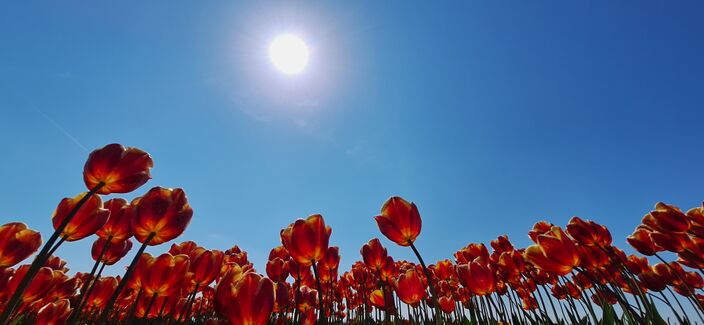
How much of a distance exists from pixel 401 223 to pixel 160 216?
2.38 metres

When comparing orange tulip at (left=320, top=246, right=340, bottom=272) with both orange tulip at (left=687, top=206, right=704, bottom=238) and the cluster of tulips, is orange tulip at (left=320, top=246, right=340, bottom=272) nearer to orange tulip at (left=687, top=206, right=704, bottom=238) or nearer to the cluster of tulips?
the cluster of tulips

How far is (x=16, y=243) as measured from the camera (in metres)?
2.87

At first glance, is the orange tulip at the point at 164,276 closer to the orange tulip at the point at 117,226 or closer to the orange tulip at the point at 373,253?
the orange tulip at the point at 117,226

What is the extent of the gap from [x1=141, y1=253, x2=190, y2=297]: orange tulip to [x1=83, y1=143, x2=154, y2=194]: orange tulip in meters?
0.75

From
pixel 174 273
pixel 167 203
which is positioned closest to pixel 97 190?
pixel 167 203

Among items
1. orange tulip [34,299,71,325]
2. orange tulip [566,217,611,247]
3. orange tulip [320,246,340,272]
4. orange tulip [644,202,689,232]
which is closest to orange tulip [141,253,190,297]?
orange tulip [34,299,71,325]

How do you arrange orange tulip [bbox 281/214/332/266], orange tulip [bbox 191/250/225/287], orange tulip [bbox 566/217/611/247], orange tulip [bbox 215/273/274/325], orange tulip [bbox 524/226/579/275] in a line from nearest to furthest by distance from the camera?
orange tulip [bbox 215/273/274/325] → orange tulip [bbox 281/214/332/266] → orange tulip [bbox 191/250/225/287] → orange tulip [bbox 524/226/579/275] → orange tulip [bbox 566/217/611/247]

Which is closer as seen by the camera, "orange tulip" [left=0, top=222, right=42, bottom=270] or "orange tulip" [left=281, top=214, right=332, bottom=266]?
"orange tulip" [left=0, top=222, right=42, bottom=270]

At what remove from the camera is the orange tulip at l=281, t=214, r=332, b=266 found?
318 centimetres

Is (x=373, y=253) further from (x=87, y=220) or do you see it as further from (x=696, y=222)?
(x=696, y=222)

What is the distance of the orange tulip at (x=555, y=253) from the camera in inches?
160

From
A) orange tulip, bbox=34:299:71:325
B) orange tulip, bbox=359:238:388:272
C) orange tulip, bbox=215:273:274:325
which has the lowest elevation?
orange tulip, bbox=215:273:274:325

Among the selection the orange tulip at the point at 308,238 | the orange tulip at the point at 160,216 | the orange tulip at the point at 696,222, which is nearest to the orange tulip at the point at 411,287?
the orange tulip at the point at 308,238

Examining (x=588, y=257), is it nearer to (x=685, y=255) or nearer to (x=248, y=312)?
(x=685, y=255)
